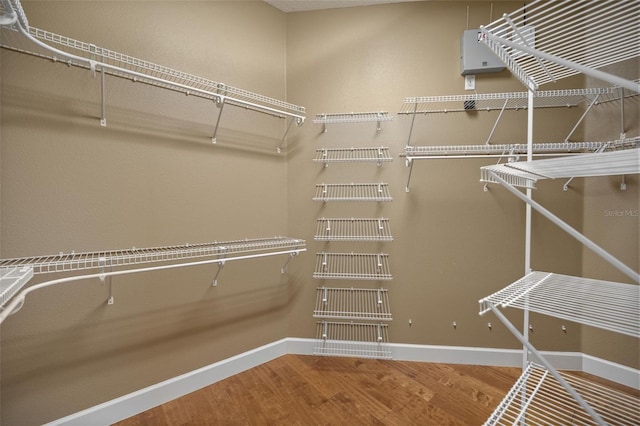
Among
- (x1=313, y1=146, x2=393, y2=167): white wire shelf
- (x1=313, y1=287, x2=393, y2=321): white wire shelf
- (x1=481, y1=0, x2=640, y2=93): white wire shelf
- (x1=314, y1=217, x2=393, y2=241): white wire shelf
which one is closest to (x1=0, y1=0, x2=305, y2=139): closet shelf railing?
(x1=313, y1=146, x2=393, y2=167): white wire shelf

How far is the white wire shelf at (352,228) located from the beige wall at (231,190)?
0.06 meters

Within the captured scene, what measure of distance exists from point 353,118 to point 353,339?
5.36 ft

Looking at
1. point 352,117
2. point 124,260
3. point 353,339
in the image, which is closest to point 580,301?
point 353,339

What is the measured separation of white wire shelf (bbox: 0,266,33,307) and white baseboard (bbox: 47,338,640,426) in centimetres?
93

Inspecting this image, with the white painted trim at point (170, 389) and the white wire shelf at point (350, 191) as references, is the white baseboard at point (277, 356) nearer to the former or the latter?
the white painted trim at point (170, 389)

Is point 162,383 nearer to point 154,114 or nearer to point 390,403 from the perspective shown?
point 390,403

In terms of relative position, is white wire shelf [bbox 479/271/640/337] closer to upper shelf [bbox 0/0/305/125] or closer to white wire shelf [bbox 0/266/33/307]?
white wire shelf [bbox 0/266/33/307]

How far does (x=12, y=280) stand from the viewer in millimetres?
959

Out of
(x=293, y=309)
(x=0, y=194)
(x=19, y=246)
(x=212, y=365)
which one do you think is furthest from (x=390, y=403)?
(x=0, y=194)

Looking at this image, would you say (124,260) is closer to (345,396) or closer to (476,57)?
(345,396)

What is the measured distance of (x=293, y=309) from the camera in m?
2.42

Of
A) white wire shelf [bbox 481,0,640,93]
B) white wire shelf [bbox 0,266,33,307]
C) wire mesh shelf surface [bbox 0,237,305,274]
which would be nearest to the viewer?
white wire shelf [bbox 0,266,33,307]

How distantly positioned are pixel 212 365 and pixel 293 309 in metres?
0.68

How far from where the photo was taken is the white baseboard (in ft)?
5.40
